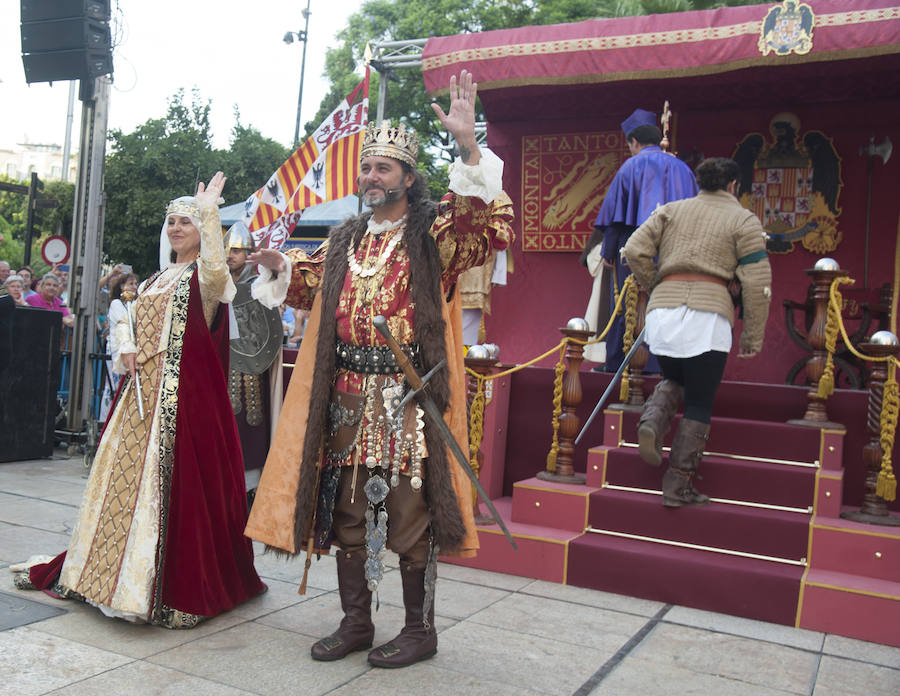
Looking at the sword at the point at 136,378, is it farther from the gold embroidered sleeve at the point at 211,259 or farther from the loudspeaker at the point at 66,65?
the loudspeaker at the point at 66,65

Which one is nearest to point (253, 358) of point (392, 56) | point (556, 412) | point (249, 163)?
point (556, 412)

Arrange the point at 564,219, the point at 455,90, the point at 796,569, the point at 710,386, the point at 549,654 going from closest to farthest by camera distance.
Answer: the point at 455,90 < the point at 549,654 < the point at 796,569 < the point at 710,386 < the point at 564,219

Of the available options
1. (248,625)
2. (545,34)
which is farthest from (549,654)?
(545,34)

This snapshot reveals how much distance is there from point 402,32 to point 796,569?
79.7 ft

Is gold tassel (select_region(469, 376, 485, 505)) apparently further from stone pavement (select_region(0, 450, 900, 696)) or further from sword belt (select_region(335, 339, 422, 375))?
sword belt (select_region(335, 339, 422, 375))

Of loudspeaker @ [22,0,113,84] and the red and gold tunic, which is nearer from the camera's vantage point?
the red and gold tunic

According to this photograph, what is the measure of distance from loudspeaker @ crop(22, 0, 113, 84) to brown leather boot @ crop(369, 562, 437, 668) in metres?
6.63

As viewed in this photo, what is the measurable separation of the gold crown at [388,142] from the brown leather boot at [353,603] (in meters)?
1.62

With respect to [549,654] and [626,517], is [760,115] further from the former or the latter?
[549,654]

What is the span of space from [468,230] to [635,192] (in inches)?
128

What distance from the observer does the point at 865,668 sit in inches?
144

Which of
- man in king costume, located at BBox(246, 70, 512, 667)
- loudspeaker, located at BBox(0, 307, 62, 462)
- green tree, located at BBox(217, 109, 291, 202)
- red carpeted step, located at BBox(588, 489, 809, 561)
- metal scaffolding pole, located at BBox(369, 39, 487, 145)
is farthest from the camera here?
green tree, located at BBox(217, 109, 291, 202)

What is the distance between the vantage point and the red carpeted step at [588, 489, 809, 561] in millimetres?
4551

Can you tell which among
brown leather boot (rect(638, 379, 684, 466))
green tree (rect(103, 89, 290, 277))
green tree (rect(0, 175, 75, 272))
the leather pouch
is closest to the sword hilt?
the leather pouch
